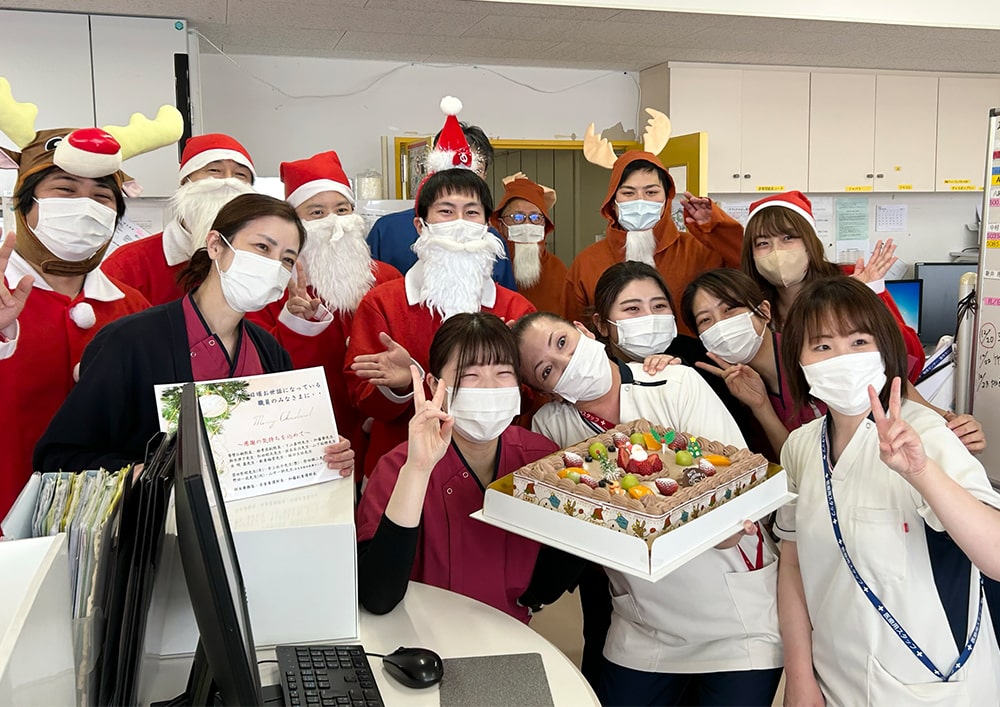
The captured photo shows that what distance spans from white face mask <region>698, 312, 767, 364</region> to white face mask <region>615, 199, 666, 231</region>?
78cm

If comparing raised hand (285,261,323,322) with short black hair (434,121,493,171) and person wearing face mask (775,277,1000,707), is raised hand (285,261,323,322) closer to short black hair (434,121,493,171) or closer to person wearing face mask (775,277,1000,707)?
short black hair (434,121,493,171)

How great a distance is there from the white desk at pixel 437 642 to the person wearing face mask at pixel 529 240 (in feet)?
6.50

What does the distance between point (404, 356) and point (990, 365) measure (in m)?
1.77

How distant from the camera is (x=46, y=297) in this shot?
1.94 m

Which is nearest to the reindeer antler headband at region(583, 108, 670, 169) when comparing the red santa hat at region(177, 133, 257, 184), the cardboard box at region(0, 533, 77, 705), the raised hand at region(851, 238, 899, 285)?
the raised hand at region(851, 238, 899, 285)

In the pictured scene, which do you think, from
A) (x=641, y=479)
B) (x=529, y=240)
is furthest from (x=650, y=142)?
(x=641, y=479)

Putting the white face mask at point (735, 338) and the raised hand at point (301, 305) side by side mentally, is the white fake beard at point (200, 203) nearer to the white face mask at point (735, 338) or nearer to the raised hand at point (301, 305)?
the raised hand at point (301, 305)

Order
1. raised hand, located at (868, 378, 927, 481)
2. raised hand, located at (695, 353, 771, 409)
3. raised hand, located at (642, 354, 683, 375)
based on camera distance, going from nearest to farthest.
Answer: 1. raised hand, located at (868, 378, 927, 481)
2. raised hand, located at (642, 354, 683, 375)
3. raised hand, located at (695, 353, 771, 409)

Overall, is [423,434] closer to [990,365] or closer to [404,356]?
[404,356]

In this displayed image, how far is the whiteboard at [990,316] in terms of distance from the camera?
238 cm

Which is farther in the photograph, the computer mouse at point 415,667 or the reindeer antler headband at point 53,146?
the reindeer antler headband at point 53,146

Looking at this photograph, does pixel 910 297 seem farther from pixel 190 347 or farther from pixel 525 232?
pixel 190 347

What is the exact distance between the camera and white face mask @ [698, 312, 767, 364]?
2.23 metres

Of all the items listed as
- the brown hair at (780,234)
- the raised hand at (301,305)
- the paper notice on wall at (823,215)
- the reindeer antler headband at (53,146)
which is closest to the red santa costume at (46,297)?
the reindeer antler headband at (53,146)
